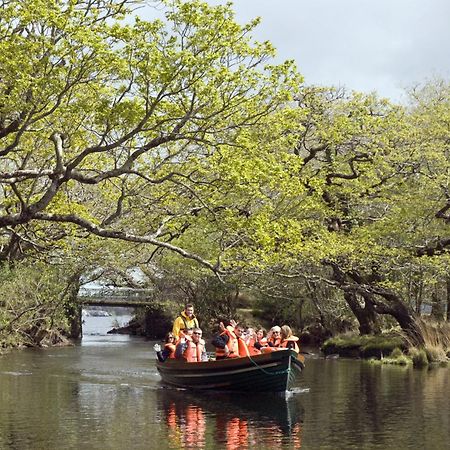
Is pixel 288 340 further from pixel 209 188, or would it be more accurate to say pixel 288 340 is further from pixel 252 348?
pixel 209 188

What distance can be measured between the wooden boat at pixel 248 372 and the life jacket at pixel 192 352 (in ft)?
1.77

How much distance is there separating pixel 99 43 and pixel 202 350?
12.4 metres

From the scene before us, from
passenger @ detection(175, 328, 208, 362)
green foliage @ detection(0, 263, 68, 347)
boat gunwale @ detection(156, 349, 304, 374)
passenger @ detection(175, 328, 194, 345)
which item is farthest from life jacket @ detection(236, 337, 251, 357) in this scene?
green foliage @ detection(0, 263, 68, 347)

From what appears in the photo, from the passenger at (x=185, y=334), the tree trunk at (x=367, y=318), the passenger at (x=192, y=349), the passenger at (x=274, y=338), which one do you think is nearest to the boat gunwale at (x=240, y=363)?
the passenger at (x=192, y=349)

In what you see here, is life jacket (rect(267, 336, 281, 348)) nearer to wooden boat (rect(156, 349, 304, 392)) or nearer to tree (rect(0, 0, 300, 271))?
wooden boat (rect(156, 349, 304, 392))

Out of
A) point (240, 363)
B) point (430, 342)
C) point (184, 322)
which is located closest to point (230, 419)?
point (240, 363)

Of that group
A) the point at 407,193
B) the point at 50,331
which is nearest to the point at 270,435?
the point at 407,193

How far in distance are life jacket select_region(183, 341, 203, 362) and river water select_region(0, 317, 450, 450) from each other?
1.10 metres

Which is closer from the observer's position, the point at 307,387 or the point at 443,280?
the point at 307,387

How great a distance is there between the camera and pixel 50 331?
138 feet

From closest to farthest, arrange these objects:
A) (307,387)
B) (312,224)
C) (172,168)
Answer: (172,168) < (307,387) < (312,224)

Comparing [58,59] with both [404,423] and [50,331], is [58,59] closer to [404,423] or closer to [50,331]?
[404,423]

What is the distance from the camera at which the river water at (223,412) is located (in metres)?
14.5

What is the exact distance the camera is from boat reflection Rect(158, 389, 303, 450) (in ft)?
47.9
